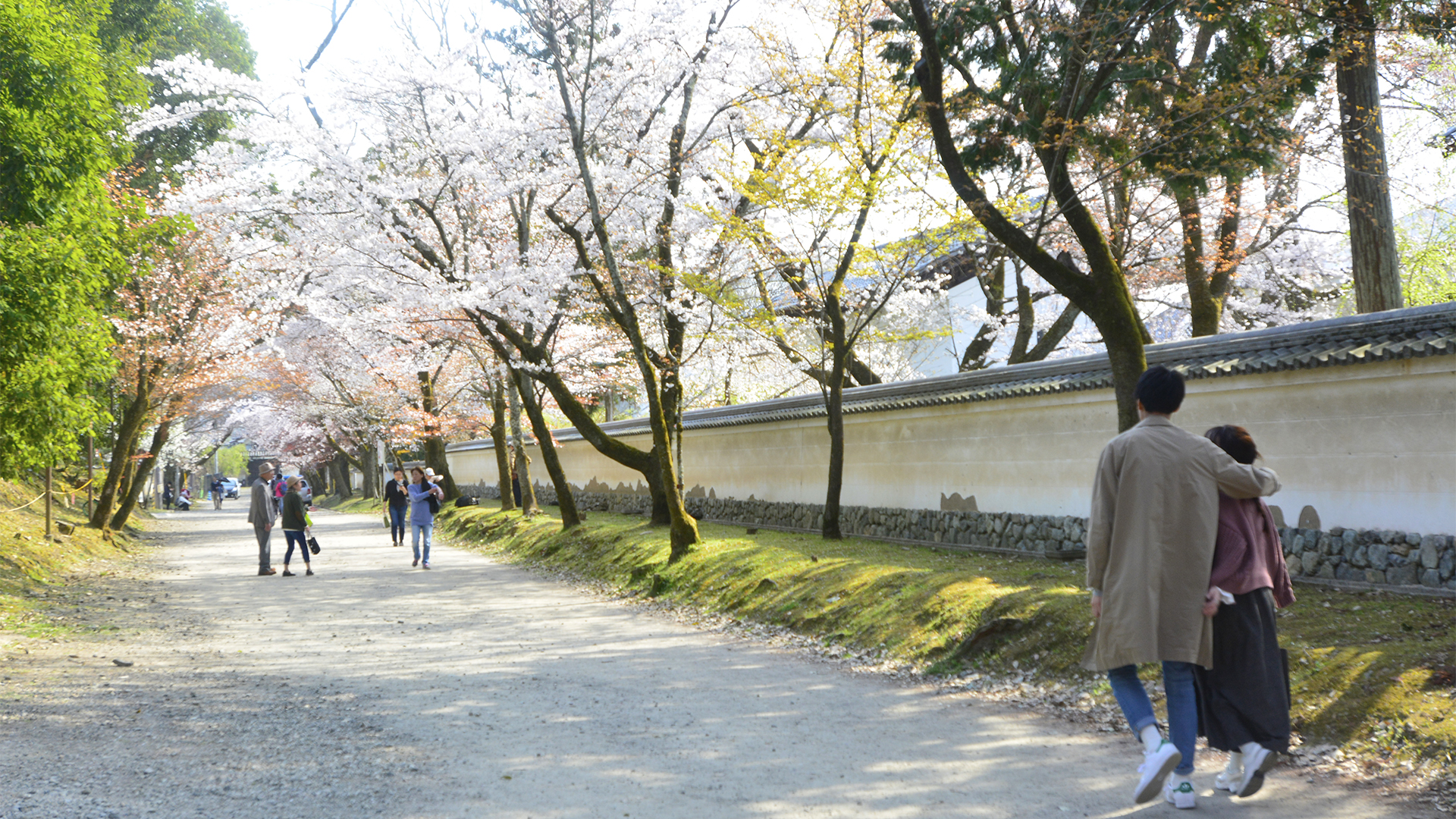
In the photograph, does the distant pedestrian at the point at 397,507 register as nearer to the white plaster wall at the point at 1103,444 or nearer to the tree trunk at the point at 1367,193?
the white plaster wall at the point at 1103,444

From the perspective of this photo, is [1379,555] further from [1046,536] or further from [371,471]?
[371,471]

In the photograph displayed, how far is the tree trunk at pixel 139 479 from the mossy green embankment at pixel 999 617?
43.6 ft

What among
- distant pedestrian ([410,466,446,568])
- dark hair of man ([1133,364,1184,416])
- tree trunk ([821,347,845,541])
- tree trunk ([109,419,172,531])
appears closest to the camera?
dark hair of man ([1133,364,1184,416])

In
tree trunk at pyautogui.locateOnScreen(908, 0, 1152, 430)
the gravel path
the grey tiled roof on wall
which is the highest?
tree trunk at pyautogui.locateOnScreen(908, 0, 1152, 430)

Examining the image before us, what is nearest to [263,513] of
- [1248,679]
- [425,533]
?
[425,533]

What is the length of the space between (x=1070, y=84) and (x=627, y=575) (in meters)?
8.55

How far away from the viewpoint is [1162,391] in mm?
4203

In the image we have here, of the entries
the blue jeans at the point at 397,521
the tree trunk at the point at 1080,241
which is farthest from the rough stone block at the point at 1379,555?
the blue jeans at the point at 397,521

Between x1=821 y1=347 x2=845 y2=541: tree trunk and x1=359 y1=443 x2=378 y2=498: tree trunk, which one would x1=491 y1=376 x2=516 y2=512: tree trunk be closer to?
x1=821 y1=347 x2=845 y2=541: tree trunk

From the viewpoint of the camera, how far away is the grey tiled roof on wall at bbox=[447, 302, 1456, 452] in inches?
330

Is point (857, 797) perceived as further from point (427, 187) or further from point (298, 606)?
point (427, 187)

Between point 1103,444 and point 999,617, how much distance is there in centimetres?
470

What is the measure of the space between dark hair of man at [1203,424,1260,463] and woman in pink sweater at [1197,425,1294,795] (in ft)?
0.81

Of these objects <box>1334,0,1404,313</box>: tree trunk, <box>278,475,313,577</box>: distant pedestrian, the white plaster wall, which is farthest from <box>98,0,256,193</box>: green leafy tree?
<box>1334,0,1404,313</box>: tree trunk
